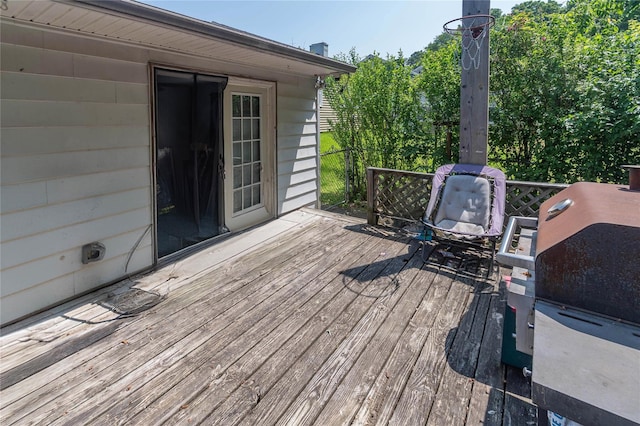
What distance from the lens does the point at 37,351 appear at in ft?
7.90

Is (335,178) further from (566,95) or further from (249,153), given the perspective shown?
(566,95)

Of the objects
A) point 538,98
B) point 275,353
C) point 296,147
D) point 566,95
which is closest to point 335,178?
point 296,147

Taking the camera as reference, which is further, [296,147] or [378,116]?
[378,116]

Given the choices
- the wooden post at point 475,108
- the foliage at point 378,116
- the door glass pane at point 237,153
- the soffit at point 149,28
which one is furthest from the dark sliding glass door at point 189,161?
the foliage at point 378,116

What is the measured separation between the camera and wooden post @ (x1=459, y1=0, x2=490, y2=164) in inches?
159

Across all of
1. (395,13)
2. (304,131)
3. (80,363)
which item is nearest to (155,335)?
(80,363)

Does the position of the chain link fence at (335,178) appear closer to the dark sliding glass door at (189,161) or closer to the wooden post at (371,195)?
the wooden post at (371,195)

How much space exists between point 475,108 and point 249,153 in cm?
288

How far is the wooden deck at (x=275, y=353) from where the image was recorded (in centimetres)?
192

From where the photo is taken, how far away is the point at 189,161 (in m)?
4.71

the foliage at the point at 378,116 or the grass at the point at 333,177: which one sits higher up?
the foliage at the point at 378,116

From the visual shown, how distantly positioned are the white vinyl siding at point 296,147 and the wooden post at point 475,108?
7.90 feet

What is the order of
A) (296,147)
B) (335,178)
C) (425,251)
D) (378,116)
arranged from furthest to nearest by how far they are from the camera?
(335,178) → (378,116) → (296,147) → (425,251)

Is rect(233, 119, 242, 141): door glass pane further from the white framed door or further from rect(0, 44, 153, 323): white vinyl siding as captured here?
rect(0, 44, 153, 323): white vinyl siding
